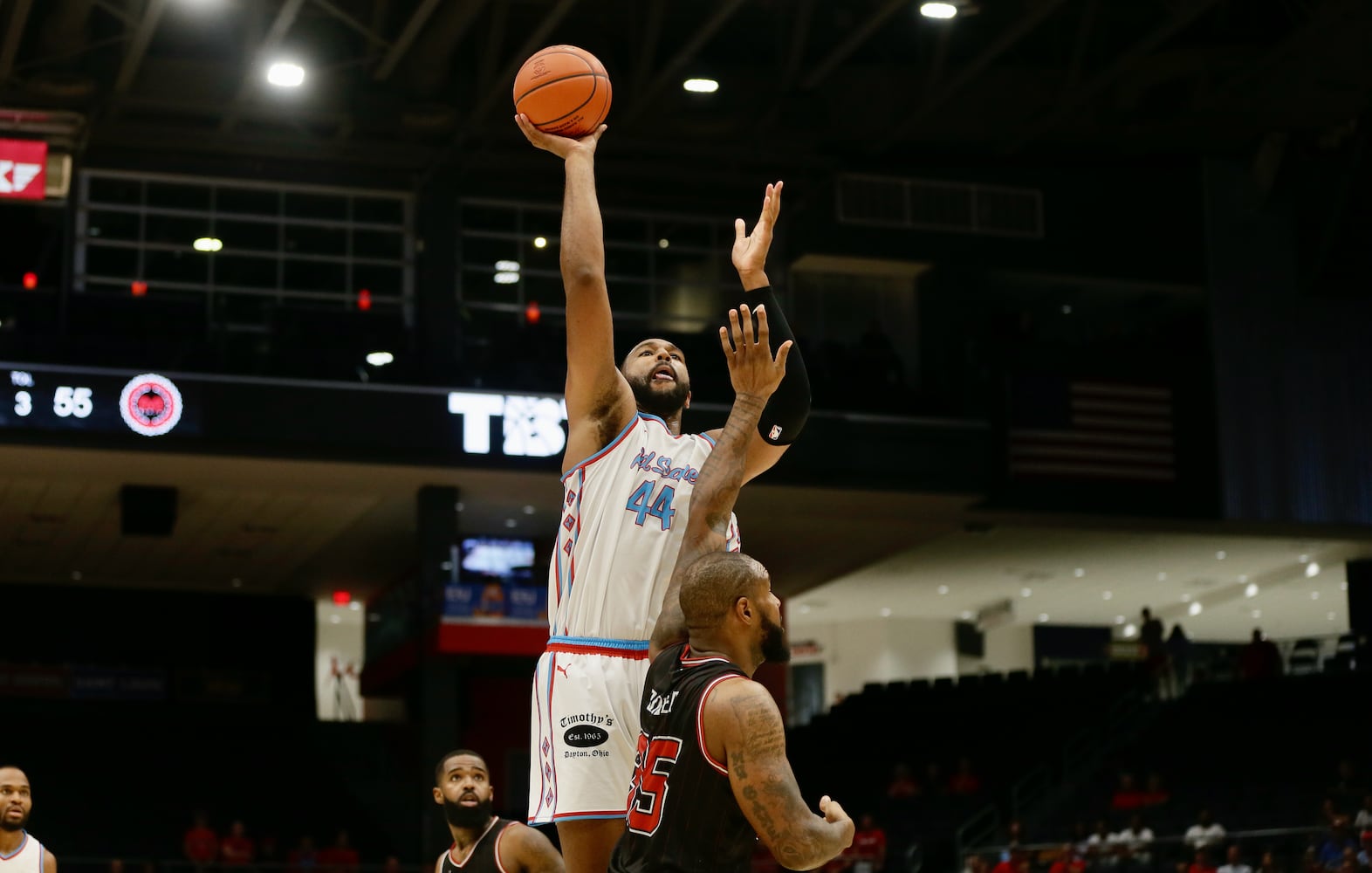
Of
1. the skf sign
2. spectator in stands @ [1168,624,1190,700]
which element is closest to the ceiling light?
the skf sign

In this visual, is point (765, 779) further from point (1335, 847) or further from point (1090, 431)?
point (1090, 431)

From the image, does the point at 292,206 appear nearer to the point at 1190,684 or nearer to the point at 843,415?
the point at 843,415

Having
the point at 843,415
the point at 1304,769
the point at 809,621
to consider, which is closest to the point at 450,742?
the point at 843,415

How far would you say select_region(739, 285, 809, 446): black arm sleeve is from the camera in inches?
214

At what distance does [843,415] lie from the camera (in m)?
25.2

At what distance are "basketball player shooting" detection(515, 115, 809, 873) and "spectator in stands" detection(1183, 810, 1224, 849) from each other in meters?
12.4

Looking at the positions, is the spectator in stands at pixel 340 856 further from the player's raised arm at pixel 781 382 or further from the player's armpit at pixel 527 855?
the player's raised arm at pixel 781 382

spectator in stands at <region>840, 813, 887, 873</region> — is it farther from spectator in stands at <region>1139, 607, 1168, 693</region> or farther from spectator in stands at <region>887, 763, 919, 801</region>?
spectator in stands at <region>1139, 607, 1168, 693</region>

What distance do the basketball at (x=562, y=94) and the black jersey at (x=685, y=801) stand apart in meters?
1.93

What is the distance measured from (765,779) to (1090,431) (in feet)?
77.7

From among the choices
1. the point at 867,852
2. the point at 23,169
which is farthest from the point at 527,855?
the point at 23,169

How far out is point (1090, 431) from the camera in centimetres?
2741

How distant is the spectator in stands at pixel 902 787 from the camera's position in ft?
84.0

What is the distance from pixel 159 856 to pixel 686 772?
2187 cm
